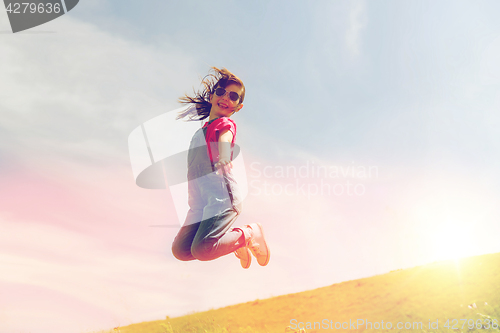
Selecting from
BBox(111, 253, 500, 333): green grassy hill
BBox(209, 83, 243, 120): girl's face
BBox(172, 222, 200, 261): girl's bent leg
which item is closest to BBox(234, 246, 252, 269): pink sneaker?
BBox(172, 222, 200, 261): girl's bent leg

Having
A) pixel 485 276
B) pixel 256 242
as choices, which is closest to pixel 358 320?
pixel 485 276

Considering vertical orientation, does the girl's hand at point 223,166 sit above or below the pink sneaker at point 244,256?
above

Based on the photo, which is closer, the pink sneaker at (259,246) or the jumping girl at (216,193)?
the jumping girl at (216,193)

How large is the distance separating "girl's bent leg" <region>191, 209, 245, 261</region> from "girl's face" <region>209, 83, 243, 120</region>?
1.39m

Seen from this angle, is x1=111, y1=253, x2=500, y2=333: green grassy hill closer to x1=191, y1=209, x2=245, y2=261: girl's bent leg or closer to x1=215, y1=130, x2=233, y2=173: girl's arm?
x1=191, y1=209, x2=245, y2=261: girl's bent leg

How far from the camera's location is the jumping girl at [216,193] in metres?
3.39

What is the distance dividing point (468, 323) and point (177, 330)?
6059 mm

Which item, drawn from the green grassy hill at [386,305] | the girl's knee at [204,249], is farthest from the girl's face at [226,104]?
the green grassy hill at [386,305]

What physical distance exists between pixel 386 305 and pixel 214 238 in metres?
5.57

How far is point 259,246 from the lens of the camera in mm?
4172

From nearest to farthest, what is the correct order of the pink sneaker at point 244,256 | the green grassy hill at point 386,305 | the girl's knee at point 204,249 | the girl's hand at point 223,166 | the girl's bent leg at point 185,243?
the girl's hand at point 223,166, the girl's knee at point 204,249, the girl's bent leg at point 185,243, the pink sneaker at point 244,256, the green grassy hill at point 386,305

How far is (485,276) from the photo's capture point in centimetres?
673

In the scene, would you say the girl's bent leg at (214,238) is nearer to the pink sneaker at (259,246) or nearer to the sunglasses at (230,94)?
the pink sneaker at (259,246)

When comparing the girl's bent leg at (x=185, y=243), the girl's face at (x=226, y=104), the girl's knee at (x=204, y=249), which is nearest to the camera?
the girl's knee at (x=204, y=249)
